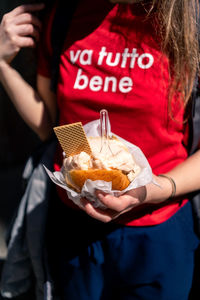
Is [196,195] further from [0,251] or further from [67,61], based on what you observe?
[0,251]

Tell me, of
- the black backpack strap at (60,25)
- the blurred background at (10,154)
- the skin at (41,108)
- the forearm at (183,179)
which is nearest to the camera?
the skin at (41,108)

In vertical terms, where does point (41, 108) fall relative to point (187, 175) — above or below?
above

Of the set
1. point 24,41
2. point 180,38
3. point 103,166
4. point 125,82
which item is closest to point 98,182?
point 103,166

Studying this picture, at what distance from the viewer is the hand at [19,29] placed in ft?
4.74

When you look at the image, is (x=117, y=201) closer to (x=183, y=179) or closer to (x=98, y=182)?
(x=98, y=182)

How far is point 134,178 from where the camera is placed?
3.63ft

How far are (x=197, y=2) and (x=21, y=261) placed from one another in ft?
4.20

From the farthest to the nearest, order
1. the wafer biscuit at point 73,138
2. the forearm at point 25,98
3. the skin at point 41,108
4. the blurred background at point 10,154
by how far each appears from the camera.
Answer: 1. the blurred background at point 10,154
2. the forearm at point 25,98
3. the skin at point 41,108
4. the wafer biscuit at point 73,138

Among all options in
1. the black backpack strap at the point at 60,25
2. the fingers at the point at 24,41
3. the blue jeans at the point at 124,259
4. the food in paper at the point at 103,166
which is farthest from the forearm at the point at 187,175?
the fingers at the point at 24,41

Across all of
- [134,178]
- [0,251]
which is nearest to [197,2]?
[134,178]

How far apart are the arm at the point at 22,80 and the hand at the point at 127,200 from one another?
1.83 ft

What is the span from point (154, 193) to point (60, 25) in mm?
693

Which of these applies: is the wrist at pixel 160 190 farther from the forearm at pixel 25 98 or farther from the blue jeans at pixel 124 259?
the forearm at pixel 25 98

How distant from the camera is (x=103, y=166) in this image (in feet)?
3.43
